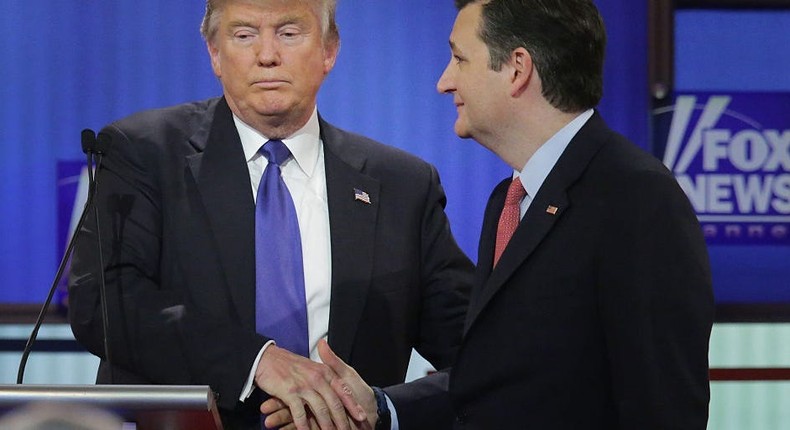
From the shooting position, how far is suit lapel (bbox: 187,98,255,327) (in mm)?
2314

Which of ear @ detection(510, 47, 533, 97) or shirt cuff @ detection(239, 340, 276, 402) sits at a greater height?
ear @ detection(510, 47, 533, 97)

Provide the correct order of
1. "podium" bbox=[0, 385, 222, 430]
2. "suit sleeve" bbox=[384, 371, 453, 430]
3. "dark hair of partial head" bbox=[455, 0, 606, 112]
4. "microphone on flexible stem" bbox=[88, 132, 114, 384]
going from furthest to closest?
1. "suit sleeve" bbox=[384, 371, 453, 430]
2. "microphone on flexible stem" bbox=[88, 132, 114, 384]
3. "dark hair of partial head" bbox=[455, 0, 606, 112]
4. "podium" bbox=[0, 385, 222, 430]

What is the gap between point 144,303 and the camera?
226cm

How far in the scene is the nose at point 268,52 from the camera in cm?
235

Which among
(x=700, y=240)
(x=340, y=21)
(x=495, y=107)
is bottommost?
(x=700, y=240)

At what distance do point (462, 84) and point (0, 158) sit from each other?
82.4 inches

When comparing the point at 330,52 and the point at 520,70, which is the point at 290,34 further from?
the point at 520,70

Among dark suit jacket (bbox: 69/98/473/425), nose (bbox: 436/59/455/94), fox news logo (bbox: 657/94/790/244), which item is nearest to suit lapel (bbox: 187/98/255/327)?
dark suit jacket (bbox: 69/98/473/425)

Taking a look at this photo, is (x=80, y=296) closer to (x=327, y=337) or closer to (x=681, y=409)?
(x=327, y=337)

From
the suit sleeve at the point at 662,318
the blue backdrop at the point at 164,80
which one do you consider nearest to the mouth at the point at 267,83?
the suit sleeve at the point at 662,318

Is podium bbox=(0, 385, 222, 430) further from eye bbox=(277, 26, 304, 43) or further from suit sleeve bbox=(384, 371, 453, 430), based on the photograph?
eye bbox=(277, 26, 304, 43)

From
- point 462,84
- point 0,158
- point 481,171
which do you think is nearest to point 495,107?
point 462,84

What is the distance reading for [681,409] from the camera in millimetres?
1646

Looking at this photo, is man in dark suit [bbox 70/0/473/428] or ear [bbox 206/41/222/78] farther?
ear [bbox 206/41/222/78]
